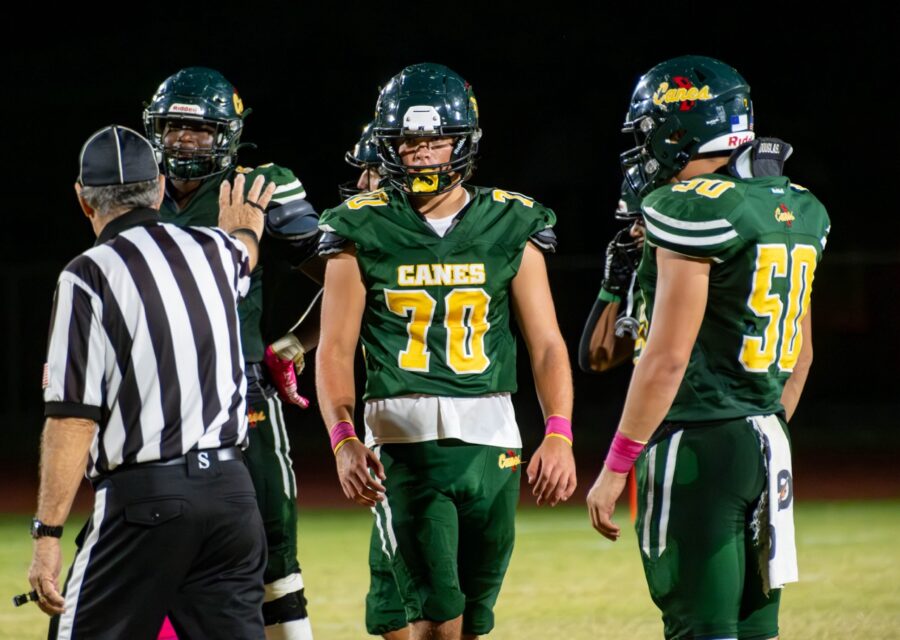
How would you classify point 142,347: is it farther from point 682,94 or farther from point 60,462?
point 682,94

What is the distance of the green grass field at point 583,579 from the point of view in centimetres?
570

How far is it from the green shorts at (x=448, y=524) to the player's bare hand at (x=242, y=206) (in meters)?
0.79

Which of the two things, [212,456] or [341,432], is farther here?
[341,432]

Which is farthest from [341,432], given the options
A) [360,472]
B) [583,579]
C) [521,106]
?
[521,106]

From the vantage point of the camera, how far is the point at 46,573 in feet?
10.2

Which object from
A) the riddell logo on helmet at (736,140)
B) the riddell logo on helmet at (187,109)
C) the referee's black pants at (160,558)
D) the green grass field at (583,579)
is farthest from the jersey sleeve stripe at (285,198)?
the green grass field at (583,579)

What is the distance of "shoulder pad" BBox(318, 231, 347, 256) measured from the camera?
3.90 metres

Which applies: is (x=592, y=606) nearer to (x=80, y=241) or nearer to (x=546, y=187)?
(x=546, y=187)

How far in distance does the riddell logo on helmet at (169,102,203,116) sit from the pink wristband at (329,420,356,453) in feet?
4.45

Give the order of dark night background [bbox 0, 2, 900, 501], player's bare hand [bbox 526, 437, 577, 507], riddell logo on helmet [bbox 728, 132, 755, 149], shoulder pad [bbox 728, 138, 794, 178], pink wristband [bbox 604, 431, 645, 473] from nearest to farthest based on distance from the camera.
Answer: pink wristband [bbox 604, 431, 645, 473]
shoulder pad [bbox 728, 138, 794, 178]
riddell logo on helmet [bbox 728, 132, 755, 149]
player's bare hand [bbox 526, 437, 577, 507]
dark night background [bbox 0, 2, 900, 501]

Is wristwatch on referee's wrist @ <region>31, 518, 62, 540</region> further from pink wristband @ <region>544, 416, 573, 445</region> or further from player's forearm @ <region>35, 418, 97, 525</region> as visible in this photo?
pink wristband @ <region>544, 416, 573, 445</region>

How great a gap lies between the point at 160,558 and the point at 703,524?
1347mm

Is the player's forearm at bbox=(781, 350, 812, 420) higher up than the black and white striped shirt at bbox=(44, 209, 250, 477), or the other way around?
the black and white striped shirt at bbox=(44, 209, 250, 477)

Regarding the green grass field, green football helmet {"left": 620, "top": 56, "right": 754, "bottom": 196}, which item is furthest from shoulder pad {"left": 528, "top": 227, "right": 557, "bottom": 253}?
the green grass field
